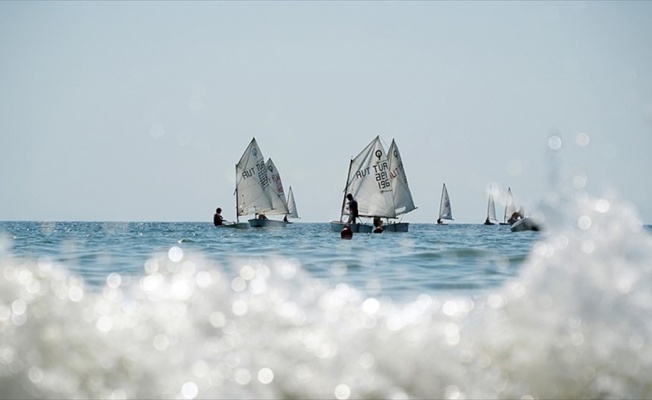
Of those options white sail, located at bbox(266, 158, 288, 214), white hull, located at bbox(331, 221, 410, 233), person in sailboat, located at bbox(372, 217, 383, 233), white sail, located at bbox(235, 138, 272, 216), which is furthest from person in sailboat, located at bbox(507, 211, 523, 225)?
A: person in sailboat, located at bbox(372, 217, 383, 233)

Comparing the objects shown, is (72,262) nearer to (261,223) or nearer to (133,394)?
(133,394)

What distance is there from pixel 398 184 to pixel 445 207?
5715cm

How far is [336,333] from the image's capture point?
5375 millimetres

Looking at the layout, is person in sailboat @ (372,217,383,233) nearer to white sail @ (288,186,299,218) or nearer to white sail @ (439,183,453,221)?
white sail @ (288,186,299,218)

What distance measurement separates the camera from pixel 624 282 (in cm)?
545

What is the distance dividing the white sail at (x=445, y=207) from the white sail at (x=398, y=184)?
5505cm

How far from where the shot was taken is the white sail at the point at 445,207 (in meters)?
103

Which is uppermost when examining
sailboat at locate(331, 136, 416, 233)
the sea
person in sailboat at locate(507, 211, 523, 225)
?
sailboat at locate(331, 136, 416, 233)

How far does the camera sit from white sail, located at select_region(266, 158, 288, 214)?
56.5 metres

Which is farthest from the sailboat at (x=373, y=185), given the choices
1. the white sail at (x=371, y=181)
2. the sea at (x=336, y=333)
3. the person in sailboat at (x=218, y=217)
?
the sea at (x=336, y=333)

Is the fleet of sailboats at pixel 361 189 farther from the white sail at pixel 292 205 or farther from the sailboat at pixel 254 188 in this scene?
the white sail at pixel 292 205

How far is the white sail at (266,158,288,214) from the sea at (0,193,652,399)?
50.3m

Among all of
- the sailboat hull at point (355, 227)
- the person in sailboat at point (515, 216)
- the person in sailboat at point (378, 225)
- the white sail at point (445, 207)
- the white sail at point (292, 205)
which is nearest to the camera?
the sailboat hull at point (355, 227)

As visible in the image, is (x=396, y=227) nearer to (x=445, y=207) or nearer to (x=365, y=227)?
(x=365, y=227)
